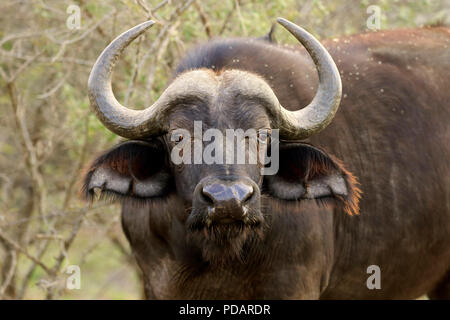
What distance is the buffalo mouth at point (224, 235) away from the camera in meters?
4.43

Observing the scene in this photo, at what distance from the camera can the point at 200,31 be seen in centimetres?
→ 755

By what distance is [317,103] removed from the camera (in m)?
4.79

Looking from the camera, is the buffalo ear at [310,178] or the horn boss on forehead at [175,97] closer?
the horn boss on forehead at [175,97]

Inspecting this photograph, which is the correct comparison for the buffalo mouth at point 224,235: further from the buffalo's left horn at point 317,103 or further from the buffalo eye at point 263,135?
the buffalo's left horn at point 317,103

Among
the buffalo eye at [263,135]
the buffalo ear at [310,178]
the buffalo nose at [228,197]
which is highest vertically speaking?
the buffalo eye at [263,135]

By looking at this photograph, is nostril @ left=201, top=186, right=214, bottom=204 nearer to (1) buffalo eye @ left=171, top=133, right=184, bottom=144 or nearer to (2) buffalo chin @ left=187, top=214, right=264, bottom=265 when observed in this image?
(2) buffalo chin @ left=187, top=214, right=264, bottom=265

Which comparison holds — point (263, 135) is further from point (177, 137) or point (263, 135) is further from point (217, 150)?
point (177, 137)

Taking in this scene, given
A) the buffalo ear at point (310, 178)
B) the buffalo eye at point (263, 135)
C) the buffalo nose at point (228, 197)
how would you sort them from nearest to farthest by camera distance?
the buffalo nose at point (228, 197), the buffalo eye at point (263, 135), the buffalo ear at point (310, 178)

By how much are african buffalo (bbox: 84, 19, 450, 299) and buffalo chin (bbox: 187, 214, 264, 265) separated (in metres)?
0.01

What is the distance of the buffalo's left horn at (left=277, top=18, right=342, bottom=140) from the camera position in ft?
15.4

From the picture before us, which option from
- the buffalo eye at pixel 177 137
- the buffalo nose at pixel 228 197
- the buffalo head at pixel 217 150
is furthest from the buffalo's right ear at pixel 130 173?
the buffalo nose at pixel 228 197

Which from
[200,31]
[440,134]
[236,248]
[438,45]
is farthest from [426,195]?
[200,31]

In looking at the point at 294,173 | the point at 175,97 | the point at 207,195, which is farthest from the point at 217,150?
the point at 294,173

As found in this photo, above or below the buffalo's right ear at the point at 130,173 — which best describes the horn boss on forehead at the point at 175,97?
above
